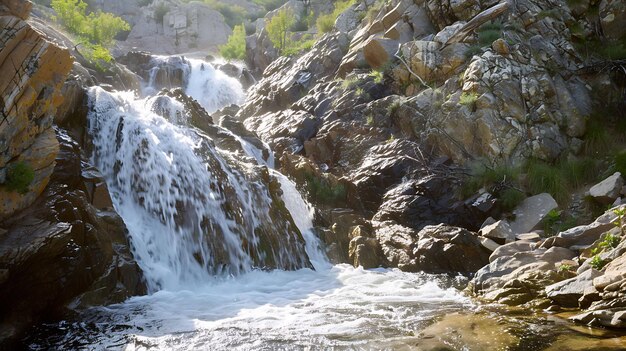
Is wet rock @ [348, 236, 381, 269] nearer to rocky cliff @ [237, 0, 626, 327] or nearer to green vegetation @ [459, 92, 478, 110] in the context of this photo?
rocky cliff @ [237, 0, 626, 327]

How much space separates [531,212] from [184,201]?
810 centimetres

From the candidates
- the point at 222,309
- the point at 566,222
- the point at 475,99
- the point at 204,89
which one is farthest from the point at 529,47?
the point at 204,89

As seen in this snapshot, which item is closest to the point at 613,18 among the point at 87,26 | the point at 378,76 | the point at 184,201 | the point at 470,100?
the point at 470,100

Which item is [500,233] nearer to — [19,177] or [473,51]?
[473,51]

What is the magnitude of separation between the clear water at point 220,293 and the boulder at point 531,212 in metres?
2.85

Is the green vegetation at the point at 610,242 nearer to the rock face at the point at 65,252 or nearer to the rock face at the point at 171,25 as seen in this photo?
the rock face at the point at 65,252

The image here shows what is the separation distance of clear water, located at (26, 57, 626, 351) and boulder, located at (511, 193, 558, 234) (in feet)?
9.37

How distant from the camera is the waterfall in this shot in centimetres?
1018

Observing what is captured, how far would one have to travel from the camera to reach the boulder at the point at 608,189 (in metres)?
10.5

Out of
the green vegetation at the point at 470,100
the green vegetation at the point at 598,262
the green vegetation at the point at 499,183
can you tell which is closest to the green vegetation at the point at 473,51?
the green vegetation at the point at 470,100

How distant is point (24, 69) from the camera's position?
25.8ft

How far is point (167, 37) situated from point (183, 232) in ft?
123

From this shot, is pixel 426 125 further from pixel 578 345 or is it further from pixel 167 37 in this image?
pixel 167 37

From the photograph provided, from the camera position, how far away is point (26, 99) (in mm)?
7812
